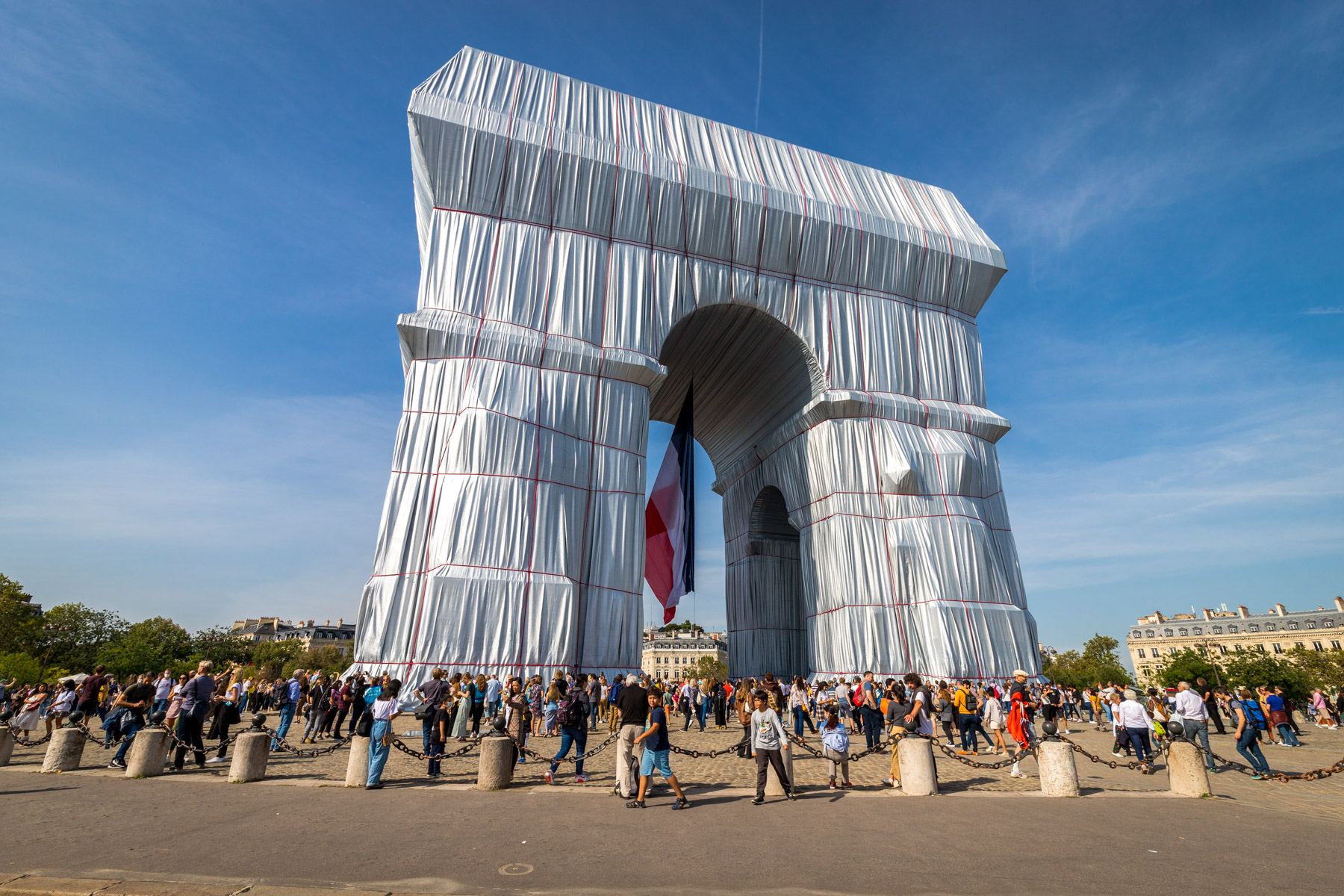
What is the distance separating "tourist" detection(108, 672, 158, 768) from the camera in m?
10.9

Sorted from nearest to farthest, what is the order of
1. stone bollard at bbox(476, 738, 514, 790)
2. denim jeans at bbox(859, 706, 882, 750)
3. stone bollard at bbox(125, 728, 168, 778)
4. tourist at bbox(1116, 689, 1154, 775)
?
stone bollard at bbox(476, 738, 514, 790)
stone bollard at bbox(125, 728, 168, 778)
tourist at bbox(1116, 689, 1154, 775)
denim jeans at bbox(859, 706, 882, 750)

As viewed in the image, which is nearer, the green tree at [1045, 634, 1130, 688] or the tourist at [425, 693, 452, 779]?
the tourist at [425, 693, 452, 779]

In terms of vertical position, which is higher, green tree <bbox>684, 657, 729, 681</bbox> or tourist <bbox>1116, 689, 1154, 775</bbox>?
green tree <bbox>684, 657, 729, 681</bbox>

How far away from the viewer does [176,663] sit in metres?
62.3

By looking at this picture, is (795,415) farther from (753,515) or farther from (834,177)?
(834,177)

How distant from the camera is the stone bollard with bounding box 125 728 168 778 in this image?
10.0 m

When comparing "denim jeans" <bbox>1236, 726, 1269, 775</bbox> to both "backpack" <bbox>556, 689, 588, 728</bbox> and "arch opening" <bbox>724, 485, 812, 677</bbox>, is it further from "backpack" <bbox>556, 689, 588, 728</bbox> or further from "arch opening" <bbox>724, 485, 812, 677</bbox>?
"arch opening" <bbox>724, 485, 812, 677</bbox>

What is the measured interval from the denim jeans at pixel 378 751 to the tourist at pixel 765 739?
203 inches

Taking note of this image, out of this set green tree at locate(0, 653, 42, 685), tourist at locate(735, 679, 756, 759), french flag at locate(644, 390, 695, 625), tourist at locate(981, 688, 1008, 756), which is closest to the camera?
tourist at locate(735, 679, 756, 759)

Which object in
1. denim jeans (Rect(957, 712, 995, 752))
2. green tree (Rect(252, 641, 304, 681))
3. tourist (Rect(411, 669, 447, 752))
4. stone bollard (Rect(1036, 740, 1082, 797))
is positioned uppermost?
green tree (Rect(252, 641, 304, 681))

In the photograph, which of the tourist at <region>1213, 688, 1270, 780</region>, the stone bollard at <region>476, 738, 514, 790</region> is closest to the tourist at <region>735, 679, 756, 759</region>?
the stone bollard at <region>476, 738, 514, 790</region>

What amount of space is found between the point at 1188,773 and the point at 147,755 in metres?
15.3

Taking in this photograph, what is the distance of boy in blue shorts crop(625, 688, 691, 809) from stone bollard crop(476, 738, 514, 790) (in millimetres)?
2115

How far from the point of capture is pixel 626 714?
352 inches
